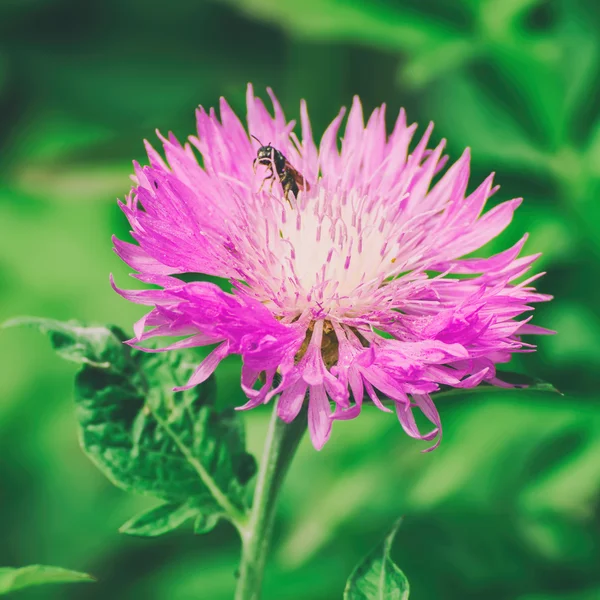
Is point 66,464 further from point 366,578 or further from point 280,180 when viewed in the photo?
point 366,578

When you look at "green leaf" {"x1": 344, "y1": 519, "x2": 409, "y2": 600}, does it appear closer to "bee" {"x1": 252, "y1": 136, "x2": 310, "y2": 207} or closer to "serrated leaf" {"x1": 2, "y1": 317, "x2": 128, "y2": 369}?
"serrated leaf" {"x1": 2, "y1": 317, "x2": 128, "y2": 369}

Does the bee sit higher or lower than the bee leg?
higher

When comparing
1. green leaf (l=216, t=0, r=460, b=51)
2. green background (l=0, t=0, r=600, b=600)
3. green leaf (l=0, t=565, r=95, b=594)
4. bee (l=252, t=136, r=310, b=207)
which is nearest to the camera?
green leaf (l=0, t=565, r=95, b=594)

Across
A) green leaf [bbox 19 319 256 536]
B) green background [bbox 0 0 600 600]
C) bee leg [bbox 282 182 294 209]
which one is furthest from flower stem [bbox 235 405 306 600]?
green background [bbox 0 0 600 600]

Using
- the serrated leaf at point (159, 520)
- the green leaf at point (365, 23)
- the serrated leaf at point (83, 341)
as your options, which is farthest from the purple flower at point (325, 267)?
the green leaf at point (365, 23)

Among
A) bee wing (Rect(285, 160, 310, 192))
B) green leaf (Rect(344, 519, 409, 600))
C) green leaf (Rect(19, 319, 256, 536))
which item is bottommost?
green leaf (Rect(344, 519, 409, 600))

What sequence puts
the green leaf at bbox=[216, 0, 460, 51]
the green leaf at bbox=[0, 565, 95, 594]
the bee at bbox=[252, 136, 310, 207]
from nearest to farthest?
the green leaf at bbox=[0, 565, 95, 594]
the bee at bbox=[252, 136, 310, 207]
the green leaf at bbox=[216, 0, 460, 51]
